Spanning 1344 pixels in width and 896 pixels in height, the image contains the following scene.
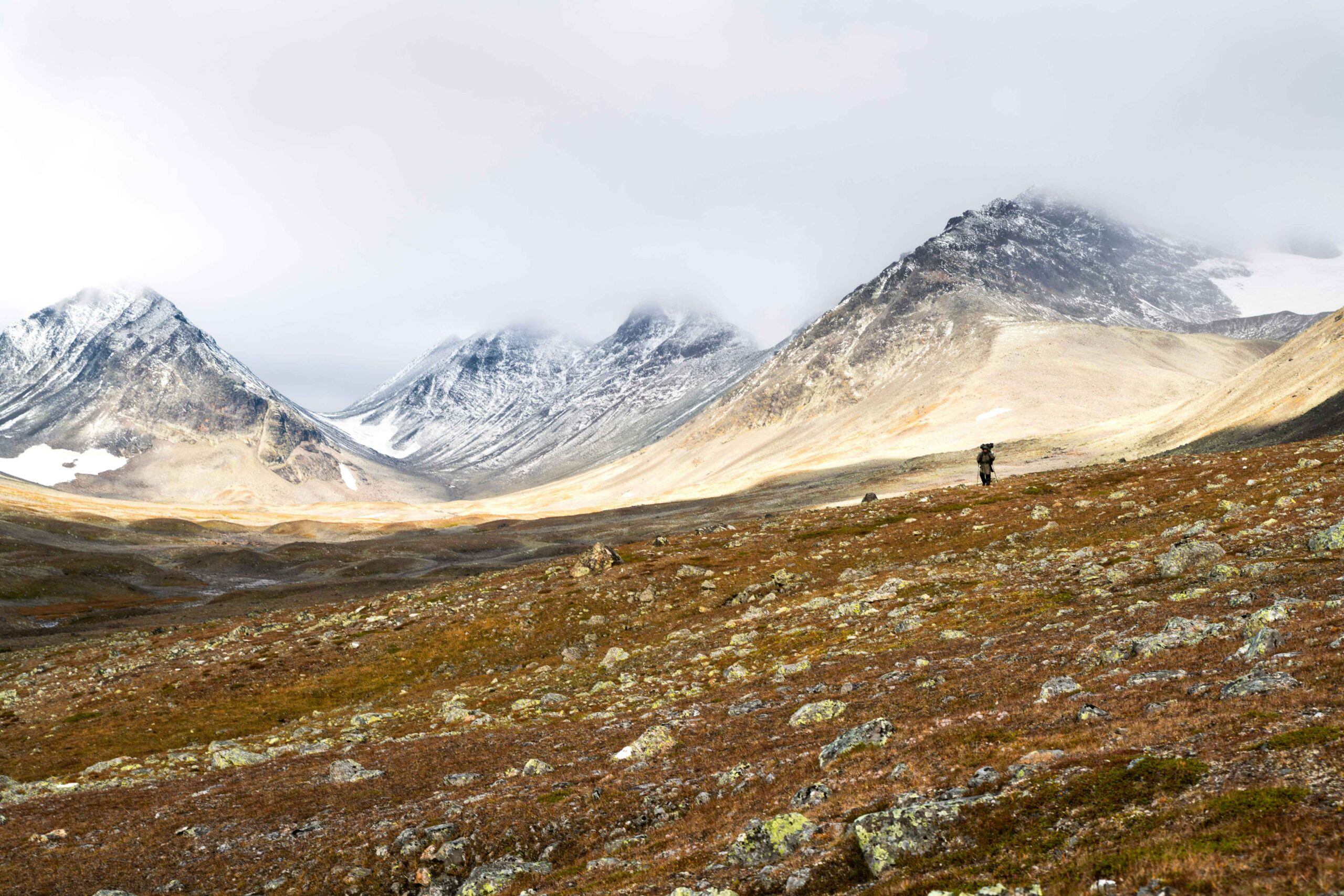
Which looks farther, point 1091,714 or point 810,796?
point 1091,714

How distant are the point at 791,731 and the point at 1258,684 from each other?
10816mm

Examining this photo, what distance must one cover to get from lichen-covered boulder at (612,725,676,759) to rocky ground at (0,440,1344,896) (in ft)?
0.28

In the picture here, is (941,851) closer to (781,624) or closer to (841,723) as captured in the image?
(841,723)

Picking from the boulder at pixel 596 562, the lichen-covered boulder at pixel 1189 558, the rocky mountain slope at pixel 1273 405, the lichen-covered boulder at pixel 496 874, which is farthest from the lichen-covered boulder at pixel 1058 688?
the rocky mountain slope at pixel 1273 405

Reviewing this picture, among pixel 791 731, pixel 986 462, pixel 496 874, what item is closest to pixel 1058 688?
pixel 791 731

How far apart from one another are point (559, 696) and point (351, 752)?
880cm

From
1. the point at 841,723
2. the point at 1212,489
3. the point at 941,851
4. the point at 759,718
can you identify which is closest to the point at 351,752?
the point at 759,718

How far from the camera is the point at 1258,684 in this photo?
13.3 metres

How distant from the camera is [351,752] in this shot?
2783cm

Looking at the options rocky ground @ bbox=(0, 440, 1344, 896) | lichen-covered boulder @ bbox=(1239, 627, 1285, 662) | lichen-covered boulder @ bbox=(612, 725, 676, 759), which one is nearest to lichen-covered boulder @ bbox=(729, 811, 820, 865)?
rocky ground @ bbox=(0, 440, 1344, 896)

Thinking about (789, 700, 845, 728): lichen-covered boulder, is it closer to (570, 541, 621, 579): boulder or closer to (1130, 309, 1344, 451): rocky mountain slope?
(570, 541, 621, 579): boulder

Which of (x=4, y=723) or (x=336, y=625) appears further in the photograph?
(x=336, y=625)

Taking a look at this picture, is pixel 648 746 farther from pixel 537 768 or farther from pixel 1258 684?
pixel 1258 684

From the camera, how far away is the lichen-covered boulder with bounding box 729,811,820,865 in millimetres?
11893
